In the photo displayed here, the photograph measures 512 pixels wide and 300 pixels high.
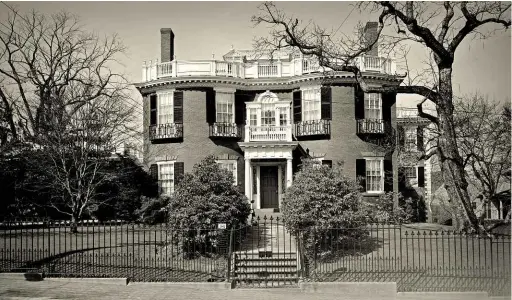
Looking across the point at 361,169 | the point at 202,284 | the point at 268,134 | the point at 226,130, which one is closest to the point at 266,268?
the point at 202,284

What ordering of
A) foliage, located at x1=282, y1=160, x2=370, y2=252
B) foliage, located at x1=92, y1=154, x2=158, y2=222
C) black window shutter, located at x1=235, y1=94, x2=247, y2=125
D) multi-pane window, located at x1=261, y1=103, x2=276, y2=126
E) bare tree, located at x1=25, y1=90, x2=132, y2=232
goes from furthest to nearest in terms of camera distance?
1. black window shutter, located at x1=235, y1=94, x2=247, y2=125
2. multi-pane window, located at x1=261, y1=103, x2=276, y2=126
3. foliage, located at x1=92, y1=154, x2=158, y2=222
4. bare tree, located at x1=25, y1=90, x2=132, y2=232
5. foliage, located at x1=282, y1=160, x2=370, y2=252

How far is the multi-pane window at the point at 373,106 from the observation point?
21734 millimetres

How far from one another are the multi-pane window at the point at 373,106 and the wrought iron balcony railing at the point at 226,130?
6.06 meters

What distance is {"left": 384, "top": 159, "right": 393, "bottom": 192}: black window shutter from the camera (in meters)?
21.9

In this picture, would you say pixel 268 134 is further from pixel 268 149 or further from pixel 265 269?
pixel 265 269

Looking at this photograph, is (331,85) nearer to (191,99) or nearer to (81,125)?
(191,99)

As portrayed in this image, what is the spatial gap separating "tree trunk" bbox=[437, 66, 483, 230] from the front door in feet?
31.6

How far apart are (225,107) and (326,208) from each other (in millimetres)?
9890

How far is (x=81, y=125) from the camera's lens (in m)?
18.0

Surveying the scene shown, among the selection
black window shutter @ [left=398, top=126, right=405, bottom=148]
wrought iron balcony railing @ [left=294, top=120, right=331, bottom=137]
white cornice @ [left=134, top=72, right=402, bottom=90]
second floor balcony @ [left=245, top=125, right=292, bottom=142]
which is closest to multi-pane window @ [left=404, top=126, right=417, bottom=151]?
black window shutter @ [left=398, top=126, right=405, bottom=148]

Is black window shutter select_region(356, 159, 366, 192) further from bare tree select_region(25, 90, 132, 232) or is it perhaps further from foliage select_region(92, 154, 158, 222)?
bare tree select_region(25, 90, 132, 232)

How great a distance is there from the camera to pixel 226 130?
2142cm

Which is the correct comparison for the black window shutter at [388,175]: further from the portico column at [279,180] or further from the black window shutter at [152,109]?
the black window shutter at [152,109]

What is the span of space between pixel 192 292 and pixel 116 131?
33.7 ft
